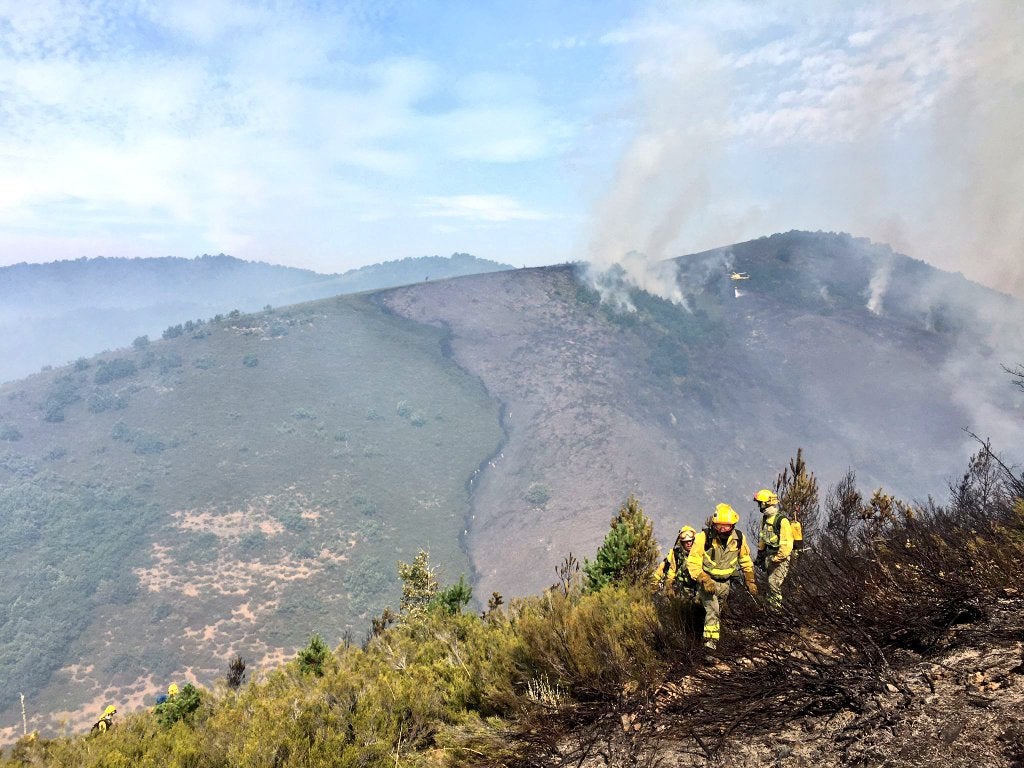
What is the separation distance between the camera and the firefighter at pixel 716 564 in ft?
17.3

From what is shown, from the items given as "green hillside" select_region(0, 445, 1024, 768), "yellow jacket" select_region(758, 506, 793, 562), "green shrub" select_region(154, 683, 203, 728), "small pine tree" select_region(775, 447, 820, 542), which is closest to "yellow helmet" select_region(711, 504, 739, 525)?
"green hillside" select_region(0, 445, 1024, 768)

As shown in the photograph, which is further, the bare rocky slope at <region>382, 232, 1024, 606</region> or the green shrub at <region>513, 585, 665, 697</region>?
the bare rocky slope at <region>382, 232, 1024, 606</region>

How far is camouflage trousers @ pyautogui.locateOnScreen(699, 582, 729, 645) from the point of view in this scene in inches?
203

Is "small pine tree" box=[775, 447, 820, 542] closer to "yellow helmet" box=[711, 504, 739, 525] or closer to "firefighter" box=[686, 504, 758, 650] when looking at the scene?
"firefighter" box=[686, 504, 758, 650]

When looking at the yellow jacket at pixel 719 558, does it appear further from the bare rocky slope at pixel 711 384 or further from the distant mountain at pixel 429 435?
the distant mountain at pixel 429 435

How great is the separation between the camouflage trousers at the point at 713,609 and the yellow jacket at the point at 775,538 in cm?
166

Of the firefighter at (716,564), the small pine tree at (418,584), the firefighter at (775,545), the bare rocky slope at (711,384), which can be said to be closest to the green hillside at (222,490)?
the bare rocky slope at (711,384)

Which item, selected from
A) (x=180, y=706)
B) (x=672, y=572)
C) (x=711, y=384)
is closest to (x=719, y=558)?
(x=672, y=572)

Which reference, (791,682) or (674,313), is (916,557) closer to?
(791,682)

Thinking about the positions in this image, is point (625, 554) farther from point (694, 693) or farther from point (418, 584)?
point (418, 584)

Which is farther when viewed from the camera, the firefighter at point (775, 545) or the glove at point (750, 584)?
the firefighter at point (775, 545)

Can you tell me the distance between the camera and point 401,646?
8.27 metres

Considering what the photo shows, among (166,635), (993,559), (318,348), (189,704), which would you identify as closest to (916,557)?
(993,559)

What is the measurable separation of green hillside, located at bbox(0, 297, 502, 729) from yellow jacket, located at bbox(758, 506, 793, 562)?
49.1m
